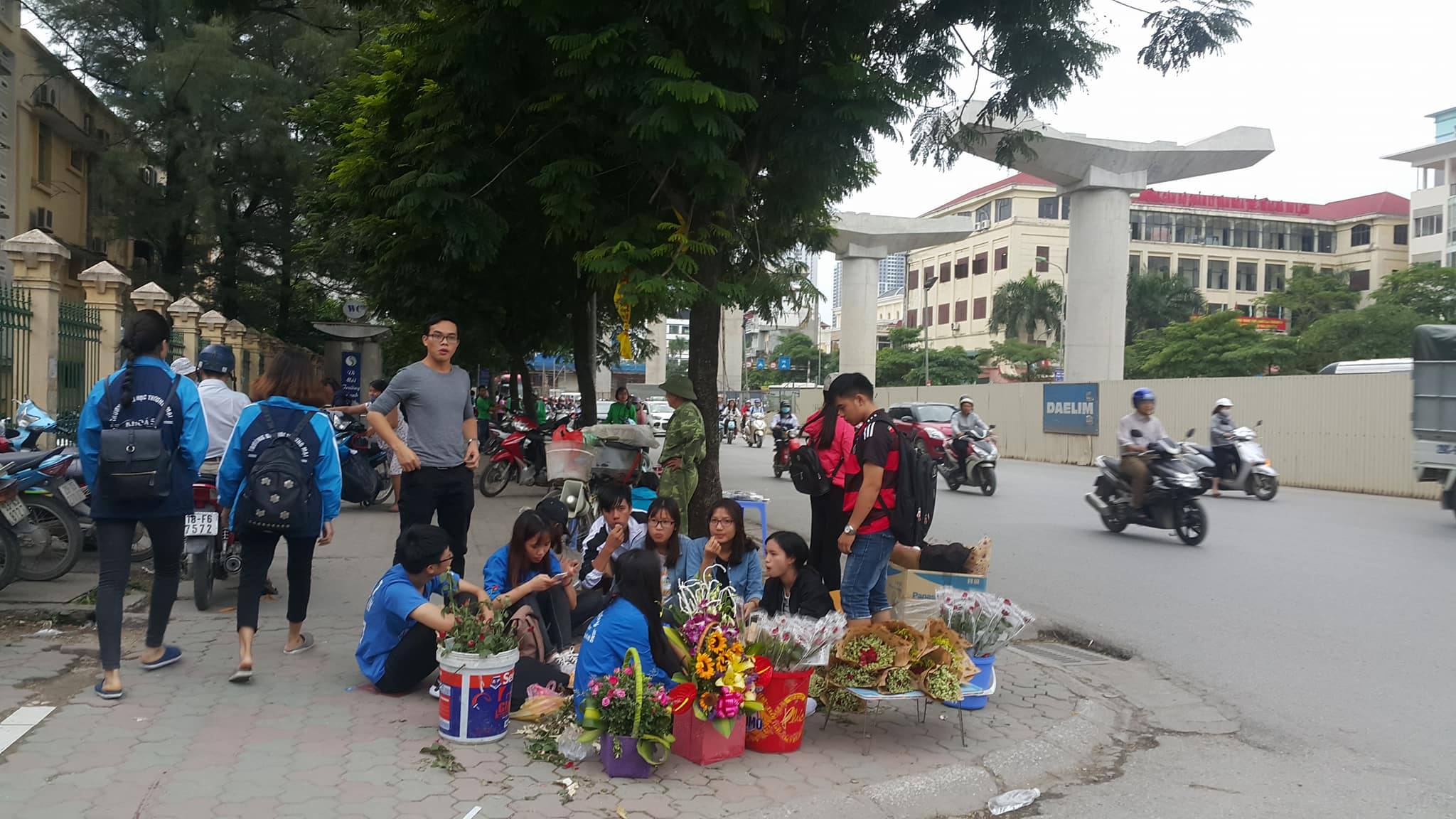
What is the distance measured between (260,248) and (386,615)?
30.7 metres

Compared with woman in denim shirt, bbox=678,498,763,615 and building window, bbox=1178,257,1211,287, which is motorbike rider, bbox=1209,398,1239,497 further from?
building window, bbox=1178,257,1211,287

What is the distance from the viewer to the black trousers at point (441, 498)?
19.6 ft

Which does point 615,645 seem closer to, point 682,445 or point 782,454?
point 682,445

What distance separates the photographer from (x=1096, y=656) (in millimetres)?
7090

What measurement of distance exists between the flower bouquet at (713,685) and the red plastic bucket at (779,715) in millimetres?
86

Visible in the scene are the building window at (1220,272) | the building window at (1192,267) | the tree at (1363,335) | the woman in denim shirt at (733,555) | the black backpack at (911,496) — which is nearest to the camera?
the black backpack at (911,496)

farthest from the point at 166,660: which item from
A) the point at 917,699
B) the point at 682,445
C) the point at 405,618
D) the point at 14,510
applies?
the point at 682,445

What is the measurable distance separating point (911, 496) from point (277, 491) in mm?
3282

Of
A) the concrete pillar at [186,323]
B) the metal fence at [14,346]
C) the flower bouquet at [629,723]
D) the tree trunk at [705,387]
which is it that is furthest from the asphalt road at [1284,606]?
the concrete pillar at [186,323]

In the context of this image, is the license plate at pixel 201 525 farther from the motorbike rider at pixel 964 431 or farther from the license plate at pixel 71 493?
the motorbike rider at pixel 964 431

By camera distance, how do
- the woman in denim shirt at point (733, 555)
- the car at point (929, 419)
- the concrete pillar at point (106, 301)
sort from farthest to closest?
the car at point (929, 419) < the concrete pillar at point (106, 301) < the woman in denim shirt at point (733, 555)

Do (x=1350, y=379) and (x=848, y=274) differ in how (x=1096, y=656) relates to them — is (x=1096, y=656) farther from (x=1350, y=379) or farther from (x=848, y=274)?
(x=848, y=274)

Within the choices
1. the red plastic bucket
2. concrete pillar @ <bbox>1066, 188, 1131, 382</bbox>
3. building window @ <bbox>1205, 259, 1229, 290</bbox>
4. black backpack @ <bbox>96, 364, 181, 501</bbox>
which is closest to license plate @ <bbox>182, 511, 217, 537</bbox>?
black backpack @ <bbox>96, 364, 181, 501</bbox>

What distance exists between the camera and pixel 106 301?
11281 mm
